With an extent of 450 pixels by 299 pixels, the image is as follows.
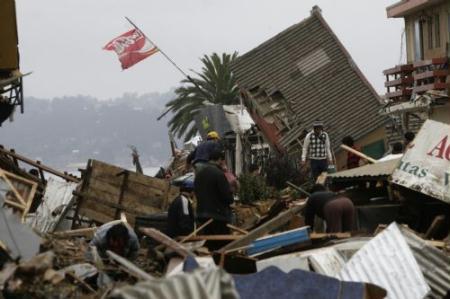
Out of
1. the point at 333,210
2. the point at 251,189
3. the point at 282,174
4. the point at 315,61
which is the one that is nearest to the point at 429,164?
the point at 333,210

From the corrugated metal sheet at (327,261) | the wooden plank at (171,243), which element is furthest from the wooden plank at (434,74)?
the corrugated metal sheet at (327,261)

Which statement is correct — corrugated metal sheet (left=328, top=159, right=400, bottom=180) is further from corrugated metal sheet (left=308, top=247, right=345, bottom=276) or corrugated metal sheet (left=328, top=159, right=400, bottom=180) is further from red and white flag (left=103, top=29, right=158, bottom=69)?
red and white flag (left=103, top=29, right=158, bottom=69)

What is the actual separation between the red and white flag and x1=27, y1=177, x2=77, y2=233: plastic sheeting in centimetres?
1252

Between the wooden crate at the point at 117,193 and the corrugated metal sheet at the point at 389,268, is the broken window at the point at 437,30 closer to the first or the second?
the wooden crate at the point at 117,193

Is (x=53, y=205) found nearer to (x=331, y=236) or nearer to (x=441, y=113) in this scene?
(x=331, y=236)

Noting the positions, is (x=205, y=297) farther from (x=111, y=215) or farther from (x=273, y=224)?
(x=111, y=215)

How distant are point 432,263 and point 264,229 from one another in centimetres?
249

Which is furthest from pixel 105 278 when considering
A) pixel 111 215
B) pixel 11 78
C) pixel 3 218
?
pixel 11 78

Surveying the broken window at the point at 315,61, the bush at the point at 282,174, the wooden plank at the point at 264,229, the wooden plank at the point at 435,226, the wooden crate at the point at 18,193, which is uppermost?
the broken window at the point at 315,61

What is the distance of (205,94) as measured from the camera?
52.5 meters

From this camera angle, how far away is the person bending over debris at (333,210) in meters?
14.5

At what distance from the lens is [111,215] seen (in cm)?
1933

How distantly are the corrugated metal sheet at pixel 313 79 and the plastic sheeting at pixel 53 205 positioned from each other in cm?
1229

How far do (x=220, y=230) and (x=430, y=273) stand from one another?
3.37m
